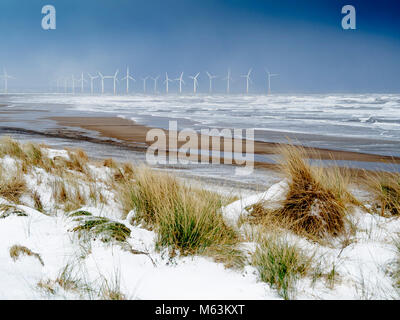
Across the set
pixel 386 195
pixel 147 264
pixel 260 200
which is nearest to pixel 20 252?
pixel 147 264

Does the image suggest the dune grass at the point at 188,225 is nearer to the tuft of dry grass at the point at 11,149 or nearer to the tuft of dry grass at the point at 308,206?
the tuft of dry grass at the point at 308,206

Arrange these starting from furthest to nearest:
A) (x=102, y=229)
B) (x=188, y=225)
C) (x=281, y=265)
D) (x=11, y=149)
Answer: (x=11, y=149) → (x=102, y=229) → (x=188, y=225) → (x=281, y=265)

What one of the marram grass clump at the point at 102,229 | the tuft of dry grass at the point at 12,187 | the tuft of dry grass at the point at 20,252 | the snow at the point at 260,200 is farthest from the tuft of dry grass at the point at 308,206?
the tuft of dry grass at the point at 12,187

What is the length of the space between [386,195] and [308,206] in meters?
1.56

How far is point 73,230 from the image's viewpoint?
375 centimetres

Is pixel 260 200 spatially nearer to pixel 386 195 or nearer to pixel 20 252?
pixel 386 195

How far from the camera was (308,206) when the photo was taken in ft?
14.0

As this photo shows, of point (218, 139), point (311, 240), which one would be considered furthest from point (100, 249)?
point (218, 139)

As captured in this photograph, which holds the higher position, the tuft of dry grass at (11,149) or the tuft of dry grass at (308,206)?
the tuft of dry grass at (11,149)

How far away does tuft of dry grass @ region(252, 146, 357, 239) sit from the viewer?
412 cm

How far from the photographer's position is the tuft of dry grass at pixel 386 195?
15.7 ft

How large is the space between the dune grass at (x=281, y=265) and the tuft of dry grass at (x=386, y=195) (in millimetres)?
2209

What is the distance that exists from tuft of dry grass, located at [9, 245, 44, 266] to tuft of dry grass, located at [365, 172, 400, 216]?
420 cm

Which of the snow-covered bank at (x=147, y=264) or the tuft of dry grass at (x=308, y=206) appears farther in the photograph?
the tuft of dry grass at (x=308, y=206)
